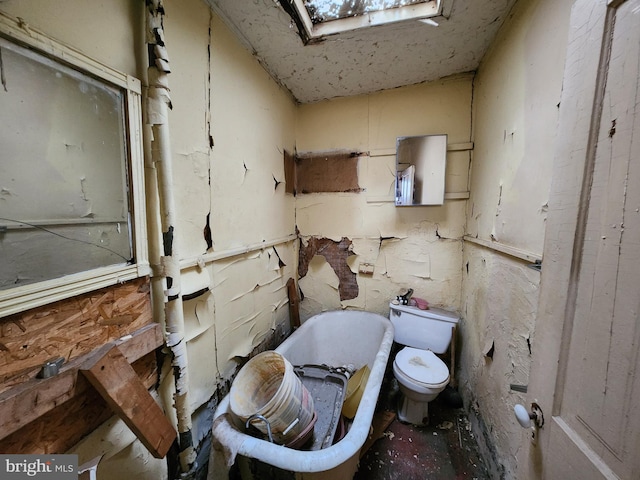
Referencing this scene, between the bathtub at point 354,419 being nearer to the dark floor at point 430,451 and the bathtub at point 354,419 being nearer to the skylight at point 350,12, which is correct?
the dark floor at point 430,451

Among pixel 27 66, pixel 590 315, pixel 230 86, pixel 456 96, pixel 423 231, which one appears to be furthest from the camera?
pixel 423 231

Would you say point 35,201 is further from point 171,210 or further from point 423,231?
point 423,231

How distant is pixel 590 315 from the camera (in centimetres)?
49

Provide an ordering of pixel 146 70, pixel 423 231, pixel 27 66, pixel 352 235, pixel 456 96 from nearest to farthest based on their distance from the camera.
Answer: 1. pixel 27 66
2. pixel 146 70
3. pixel 456 96
4. pixel 423 231
5. pixel 352 235

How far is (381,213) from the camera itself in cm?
212

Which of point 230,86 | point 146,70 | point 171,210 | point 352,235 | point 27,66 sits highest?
point 230,86

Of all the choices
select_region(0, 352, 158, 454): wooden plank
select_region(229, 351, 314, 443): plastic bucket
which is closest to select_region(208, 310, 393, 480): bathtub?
select_region(229, 351, 314, 443): plastic bucket

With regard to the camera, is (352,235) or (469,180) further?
(352,235)

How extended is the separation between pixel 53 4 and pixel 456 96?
226cm

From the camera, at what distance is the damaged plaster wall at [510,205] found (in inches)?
37.5

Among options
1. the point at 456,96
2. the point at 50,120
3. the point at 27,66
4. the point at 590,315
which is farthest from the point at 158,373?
the point at 456,96

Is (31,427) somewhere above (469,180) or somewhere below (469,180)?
below

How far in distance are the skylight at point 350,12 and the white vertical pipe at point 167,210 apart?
689 mm

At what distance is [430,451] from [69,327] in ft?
6.29
